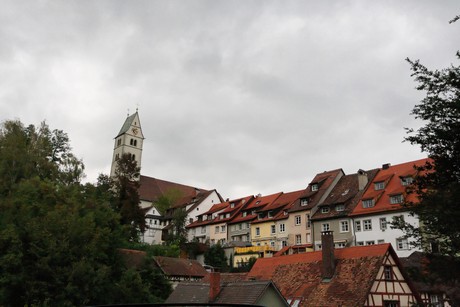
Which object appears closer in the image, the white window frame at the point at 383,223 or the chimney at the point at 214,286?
the chimney at the point at 214,286

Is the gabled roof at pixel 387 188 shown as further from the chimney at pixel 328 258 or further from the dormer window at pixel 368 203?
the chimney at pixel 328 258

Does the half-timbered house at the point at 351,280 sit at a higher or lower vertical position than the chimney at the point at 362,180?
lower

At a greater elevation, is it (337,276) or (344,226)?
(344,226)

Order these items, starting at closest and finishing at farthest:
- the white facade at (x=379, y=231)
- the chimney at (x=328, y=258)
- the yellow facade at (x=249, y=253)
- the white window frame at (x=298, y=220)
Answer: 1. the chimney at (x=328, y=258)
2. the white facade at (x=379, y=231)
3. the white window frame at (x=298, y=220)
4. the yellow facade at (x=249, y=253)

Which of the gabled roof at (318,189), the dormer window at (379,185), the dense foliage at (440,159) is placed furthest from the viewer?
the gabled roof at (318,189)

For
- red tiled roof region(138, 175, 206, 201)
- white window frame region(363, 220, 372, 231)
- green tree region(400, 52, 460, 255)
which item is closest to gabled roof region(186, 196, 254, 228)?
red tiled roof region(138, 175, 206, 201)

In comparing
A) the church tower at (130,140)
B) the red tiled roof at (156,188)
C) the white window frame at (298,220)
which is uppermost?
the church tower at (130,140)

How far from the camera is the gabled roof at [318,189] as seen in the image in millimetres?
51250

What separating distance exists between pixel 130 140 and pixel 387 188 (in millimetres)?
68633

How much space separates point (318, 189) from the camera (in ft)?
173

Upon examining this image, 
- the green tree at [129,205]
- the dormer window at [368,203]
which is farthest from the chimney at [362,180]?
the green tree at [129,205]

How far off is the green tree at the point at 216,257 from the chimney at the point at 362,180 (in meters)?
19.0

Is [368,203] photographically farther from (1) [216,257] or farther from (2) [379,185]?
(1) [216,257]

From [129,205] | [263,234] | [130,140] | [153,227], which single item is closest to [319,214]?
[263,234]
